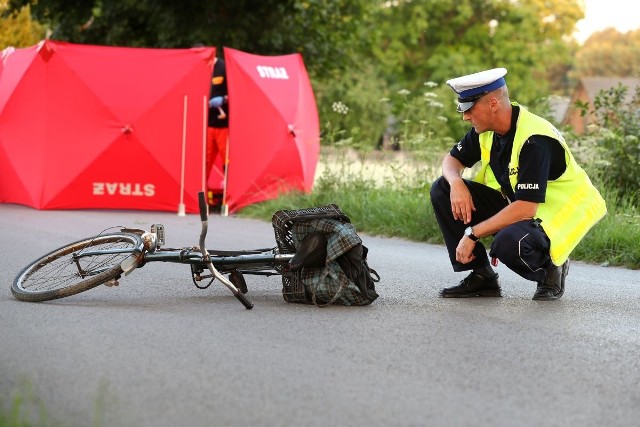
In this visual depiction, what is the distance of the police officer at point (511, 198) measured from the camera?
669 centimetres

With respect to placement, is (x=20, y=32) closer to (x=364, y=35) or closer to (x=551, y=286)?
(x=364, y=35)

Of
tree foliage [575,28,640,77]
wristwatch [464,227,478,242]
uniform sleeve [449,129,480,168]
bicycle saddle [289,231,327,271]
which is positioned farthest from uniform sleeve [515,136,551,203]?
tree foliage [575,28,640,77]

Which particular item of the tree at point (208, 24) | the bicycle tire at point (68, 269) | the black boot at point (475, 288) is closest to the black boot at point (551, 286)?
the black boot at point (475, 288)

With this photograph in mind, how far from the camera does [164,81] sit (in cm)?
1472

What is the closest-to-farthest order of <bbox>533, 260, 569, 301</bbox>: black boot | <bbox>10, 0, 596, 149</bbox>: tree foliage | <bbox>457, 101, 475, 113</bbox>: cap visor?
<bbox>457, 101, 475, 113</bbox>: cap visor
<bbox>533, 260, 569, 301</bbox>: black boot
<bbox>10, 0, 596, 149</bbox>: tree foliage

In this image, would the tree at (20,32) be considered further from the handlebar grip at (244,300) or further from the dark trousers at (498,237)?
the handlebar grip at (244,300)

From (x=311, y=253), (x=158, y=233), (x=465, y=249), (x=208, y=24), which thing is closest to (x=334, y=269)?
(x=311, y=253)

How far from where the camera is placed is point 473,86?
6.67m

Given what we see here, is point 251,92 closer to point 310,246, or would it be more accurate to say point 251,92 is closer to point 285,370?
point 310,246

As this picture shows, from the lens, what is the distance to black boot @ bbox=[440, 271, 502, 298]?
7266 mm

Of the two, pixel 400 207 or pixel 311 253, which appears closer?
pixel 311 253

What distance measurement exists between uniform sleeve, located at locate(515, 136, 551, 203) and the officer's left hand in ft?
1.22

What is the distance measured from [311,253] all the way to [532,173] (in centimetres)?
126

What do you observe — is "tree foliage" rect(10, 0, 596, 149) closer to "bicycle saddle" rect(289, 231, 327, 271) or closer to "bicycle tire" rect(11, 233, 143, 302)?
"bicycle tire" rect(11, 233, 143, 302)
